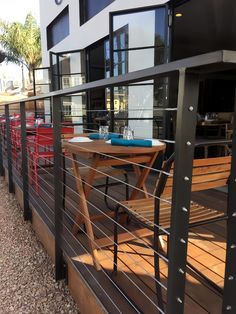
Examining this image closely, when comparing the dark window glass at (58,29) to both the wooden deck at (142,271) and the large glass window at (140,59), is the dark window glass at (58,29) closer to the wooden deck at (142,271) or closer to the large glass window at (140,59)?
the large glass window at (140,59)

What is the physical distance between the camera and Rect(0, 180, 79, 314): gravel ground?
1.92 metres

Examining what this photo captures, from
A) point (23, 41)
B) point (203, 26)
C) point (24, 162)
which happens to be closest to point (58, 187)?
point (24, 162)

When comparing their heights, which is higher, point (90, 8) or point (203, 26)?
point (90, 8)

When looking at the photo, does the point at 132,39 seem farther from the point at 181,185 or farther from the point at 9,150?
the point at 181,185

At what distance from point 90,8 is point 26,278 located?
5.60 meters

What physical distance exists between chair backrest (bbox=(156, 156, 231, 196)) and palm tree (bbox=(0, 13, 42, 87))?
2350 cm

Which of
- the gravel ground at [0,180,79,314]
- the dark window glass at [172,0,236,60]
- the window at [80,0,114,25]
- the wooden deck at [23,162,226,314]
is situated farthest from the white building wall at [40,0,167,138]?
the gravel ground at [0,180,79,314]

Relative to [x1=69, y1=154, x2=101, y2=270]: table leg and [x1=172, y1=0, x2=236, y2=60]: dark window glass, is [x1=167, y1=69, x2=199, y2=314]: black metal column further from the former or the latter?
[x1=172, y1=0, x2=236, y2=60]: dark window glass

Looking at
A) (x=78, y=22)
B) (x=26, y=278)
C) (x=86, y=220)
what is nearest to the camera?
(x=86, y=220)

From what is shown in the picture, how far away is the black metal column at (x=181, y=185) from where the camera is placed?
772 millimetres

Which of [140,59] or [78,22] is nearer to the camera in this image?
[140,59]

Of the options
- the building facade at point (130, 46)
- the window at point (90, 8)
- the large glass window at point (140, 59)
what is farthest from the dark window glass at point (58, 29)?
the large glass window at point (140, 59)

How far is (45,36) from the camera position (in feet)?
30.0

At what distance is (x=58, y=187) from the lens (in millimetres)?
1936
